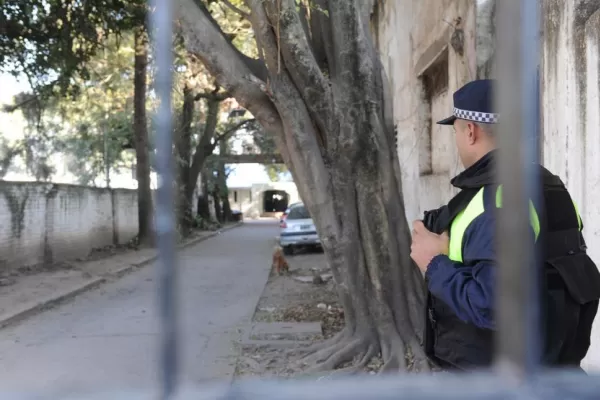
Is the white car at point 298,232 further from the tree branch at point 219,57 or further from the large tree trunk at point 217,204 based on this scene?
the large tree trunk at point 217,204

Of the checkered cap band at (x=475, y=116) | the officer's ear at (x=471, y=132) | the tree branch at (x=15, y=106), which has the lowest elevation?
the officer's ear at (x=471, y=132)

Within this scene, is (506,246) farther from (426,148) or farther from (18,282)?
(18,282)

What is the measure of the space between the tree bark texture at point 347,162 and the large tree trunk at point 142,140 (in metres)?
10.1

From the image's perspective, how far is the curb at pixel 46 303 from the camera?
7.71 metres

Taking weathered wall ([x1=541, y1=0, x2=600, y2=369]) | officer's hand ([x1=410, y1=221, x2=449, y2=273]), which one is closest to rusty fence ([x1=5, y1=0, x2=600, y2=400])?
officer's hand ([x1=410, y1=221, x2=449, y2=273])

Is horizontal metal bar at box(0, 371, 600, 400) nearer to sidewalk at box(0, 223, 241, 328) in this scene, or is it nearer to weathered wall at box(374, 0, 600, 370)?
weathered wall at box(374, 0, 600, 370)

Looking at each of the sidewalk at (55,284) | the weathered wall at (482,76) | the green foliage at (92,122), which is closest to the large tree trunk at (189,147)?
the green foliage at (92,122)

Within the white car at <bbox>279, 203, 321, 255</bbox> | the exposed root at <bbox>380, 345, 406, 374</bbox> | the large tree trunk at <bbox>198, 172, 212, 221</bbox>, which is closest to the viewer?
the exposed root at <bbox>380, 345, 406, 374</bbox>

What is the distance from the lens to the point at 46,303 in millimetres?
8781

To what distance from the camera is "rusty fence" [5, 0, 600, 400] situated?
3.66 feet

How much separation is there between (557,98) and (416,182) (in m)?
4.53

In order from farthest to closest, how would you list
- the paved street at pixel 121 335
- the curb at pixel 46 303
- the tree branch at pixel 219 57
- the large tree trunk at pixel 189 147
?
the large tree trunk at pixel 189 147 < the curb at pixel 46 303 < the paved street at pixel 121 335 < the tree branch at pixel 219 57

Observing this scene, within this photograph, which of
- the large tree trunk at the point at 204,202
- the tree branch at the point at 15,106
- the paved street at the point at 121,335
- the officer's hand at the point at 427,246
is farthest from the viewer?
the large tree trunk at the point at 204,202

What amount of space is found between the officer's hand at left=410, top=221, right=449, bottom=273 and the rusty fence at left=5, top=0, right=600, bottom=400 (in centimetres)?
96
